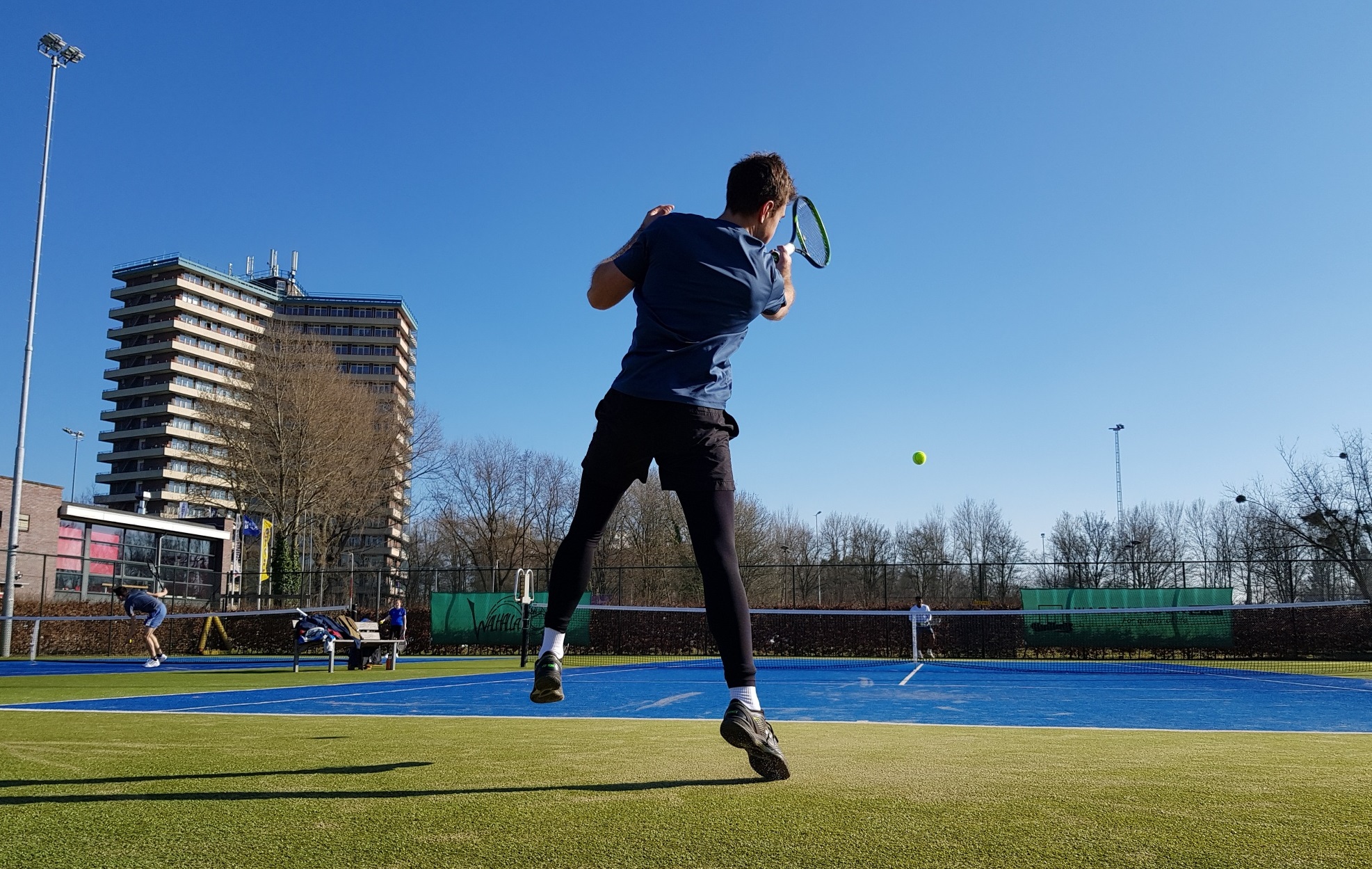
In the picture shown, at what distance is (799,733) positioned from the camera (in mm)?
4602

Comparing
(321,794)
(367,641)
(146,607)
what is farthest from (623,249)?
(146,607)

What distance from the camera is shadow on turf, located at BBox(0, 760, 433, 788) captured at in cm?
276

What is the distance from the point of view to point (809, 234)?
209 inches

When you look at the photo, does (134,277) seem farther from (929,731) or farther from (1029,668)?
(929,731)

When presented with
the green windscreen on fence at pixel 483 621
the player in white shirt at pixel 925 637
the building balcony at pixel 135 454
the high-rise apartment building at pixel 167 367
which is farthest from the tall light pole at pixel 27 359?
the building balcony at pixel 135 454

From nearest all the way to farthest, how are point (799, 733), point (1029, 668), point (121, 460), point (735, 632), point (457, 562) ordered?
point (735, 632)
point (799, 733)
point (1029, 668)
point (457, 562)
point (121, 460)

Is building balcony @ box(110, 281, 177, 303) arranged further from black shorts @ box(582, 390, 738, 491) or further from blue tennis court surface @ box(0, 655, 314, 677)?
black shorts @ box(582, 390, 738, 491)

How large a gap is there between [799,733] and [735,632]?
1704 mm

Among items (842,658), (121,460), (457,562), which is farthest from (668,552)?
(121,460)

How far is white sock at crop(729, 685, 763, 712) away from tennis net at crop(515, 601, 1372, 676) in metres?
20.4

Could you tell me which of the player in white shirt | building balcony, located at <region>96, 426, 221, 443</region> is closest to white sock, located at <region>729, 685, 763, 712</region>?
the player in white shirt

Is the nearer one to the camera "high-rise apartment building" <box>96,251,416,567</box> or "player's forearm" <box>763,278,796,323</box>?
"player's forearm" <box>763,278,796,323</box>

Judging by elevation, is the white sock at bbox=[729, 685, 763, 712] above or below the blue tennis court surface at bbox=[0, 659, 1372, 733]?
above

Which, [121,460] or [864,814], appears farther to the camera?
[121,460]
